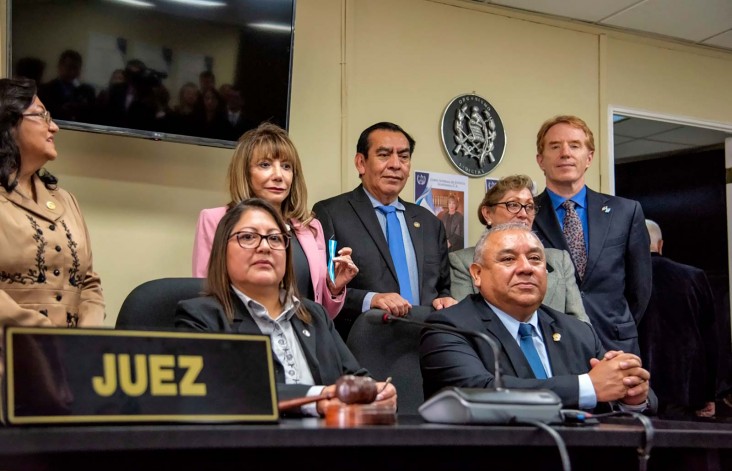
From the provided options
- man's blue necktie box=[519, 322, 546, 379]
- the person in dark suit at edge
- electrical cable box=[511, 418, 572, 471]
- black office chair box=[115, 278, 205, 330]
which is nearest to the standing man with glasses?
man's blue necktie box=[519, 322, 546, 379]

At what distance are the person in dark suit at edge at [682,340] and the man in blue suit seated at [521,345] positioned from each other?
1.74m

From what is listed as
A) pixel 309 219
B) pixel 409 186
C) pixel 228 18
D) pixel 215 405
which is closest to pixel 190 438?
pixel 215 405

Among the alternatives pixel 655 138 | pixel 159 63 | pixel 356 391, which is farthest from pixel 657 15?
pixel 356 391

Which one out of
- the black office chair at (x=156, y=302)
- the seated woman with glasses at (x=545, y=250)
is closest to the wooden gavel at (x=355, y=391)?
the black office chair at (x=156, y=302)

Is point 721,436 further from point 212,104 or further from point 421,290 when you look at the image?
point 212,104

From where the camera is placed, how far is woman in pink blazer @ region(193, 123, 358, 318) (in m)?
2.76

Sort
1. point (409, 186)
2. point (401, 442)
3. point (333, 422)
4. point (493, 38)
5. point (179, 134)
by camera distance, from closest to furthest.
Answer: point (401, 442), point (333, 422), point (179, 134), point (409, 186), point (493, 38)

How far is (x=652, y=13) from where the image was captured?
4.50 m

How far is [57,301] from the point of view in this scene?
2.33 meters

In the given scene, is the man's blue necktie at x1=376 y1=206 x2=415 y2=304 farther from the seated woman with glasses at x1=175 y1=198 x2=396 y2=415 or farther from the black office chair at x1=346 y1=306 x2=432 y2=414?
the seated woman with glasses at x1=175 y1=198 x2=396 y2=415

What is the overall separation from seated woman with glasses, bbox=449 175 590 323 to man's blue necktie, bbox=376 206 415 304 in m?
0.18

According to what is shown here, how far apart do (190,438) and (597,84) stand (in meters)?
4.04

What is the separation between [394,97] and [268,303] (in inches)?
85.3

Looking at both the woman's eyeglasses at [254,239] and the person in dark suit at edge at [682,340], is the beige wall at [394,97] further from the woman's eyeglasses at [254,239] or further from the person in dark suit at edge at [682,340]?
the woman's eyeglasses at [254,239]
